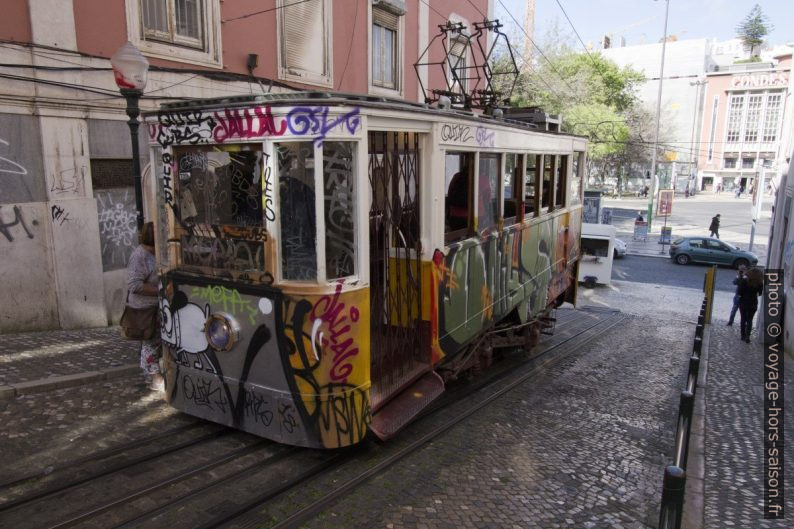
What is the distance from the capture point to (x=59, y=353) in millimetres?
6891

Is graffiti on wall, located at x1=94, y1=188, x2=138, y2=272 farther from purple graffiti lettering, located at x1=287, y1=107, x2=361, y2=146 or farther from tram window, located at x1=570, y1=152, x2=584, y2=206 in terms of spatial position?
tram window, located at x1=570, y1=152, x2=584, y2=206

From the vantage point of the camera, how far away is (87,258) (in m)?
8.42

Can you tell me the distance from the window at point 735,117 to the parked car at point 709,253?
158 ft

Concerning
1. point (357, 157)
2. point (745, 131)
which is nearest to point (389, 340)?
point (357, 157)

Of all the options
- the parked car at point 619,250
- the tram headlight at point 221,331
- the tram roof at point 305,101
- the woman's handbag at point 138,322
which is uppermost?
the tram roof at point 305,101

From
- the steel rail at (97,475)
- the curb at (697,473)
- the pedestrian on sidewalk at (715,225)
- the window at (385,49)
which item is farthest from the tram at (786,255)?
the pedestrian on sidewalk at (715,225)

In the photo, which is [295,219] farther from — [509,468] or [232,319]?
[509,468]

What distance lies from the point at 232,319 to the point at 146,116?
1930mm

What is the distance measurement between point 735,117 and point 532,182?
7223 centimetres

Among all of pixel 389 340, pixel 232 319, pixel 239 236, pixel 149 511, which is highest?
→ pixel 239 236

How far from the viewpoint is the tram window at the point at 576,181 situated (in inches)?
405

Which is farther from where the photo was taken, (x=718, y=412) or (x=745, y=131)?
(x=745, y=131)

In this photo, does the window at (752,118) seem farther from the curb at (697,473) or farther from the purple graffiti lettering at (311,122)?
the purple graffiti lettering at (311,122)

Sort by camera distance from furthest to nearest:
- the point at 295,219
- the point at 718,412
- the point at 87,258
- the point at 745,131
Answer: the point at 745,131
the point at 87,258
the point at 718,412
the point at 295,219
